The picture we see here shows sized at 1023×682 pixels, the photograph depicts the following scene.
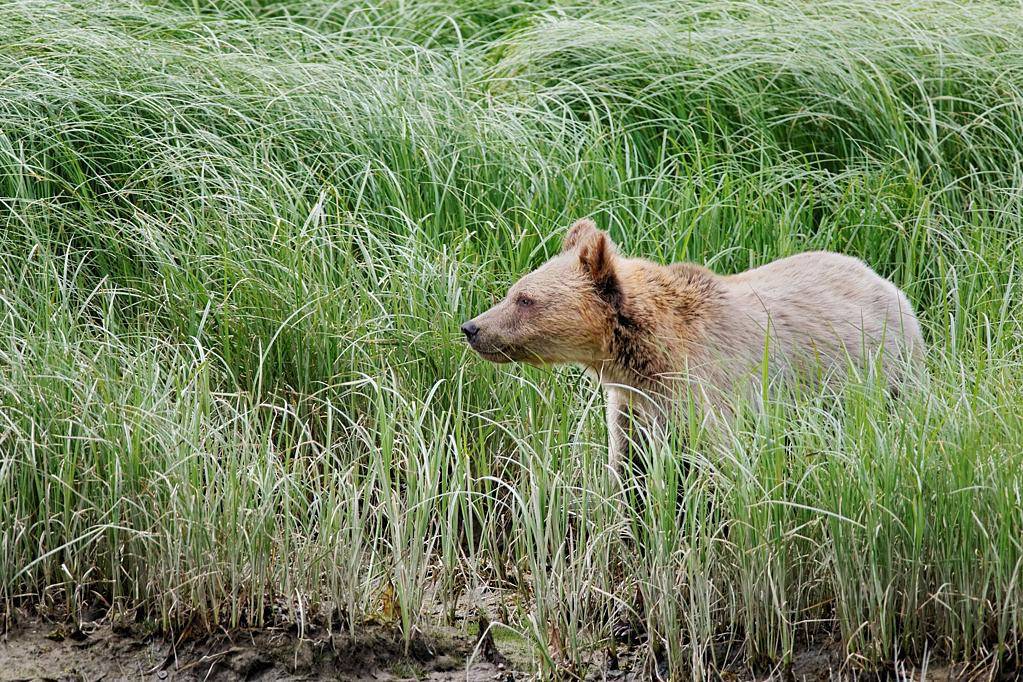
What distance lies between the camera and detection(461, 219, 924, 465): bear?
4906 millimetres

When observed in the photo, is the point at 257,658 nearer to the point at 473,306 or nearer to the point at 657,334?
the point at 657,334

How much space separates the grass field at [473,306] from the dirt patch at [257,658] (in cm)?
9

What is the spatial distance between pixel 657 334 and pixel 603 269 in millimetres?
305

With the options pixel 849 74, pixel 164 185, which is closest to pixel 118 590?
pixel 164 185

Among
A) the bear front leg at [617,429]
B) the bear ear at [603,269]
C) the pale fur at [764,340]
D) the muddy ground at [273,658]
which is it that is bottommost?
the muddy ground at [273,658]

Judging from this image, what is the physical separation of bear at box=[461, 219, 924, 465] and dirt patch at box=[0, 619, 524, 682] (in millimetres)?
948

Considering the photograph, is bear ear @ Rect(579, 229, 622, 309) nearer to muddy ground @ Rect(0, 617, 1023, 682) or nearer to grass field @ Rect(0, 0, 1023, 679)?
grass field @ Rect(0, 0, 1023, 679)

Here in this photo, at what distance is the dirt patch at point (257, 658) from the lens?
14.6ft

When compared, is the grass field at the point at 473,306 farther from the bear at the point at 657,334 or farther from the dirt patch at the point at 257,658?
the bear at the point at 657,334

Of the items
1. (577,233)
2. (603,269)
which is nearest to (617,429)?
(603,269)

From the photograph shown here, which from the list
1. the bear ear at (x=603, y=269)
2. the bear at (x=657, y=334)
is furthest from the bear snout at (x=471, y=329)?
the bear ear at (x=603, y=269)

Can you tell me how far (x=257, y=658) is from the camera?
4.46 meters

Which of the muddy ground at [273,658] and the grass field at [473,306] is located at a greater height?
the grass field at [473,306]

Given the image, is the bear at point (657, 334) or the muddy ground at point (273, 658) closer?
the muddy ground at point (273, 658)
